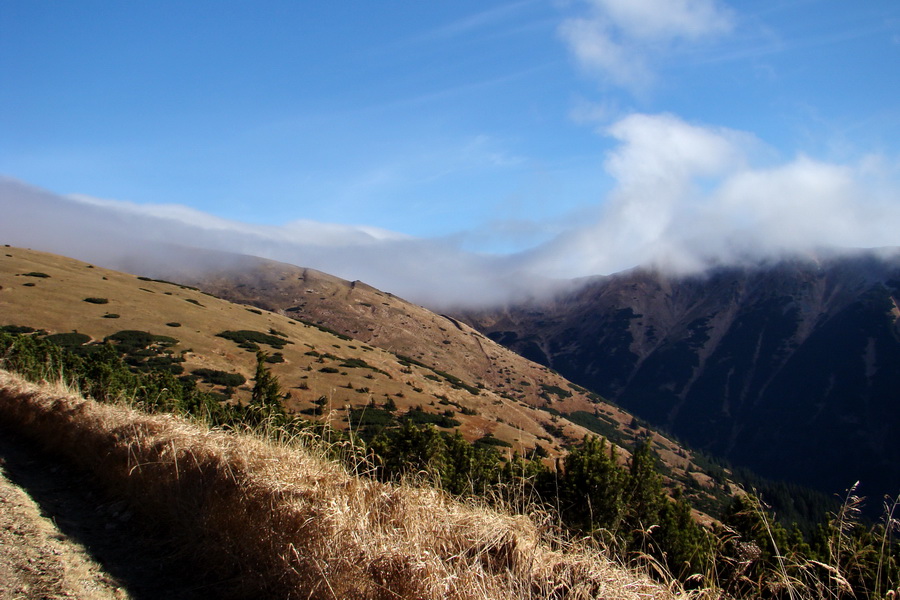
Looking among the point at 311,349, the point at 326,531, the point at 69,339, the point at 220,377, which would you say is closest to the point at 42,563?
the point at 326,531

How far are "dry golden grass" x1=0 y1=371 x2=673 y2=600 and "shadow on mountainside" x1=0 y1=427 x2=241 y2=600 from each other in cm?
16

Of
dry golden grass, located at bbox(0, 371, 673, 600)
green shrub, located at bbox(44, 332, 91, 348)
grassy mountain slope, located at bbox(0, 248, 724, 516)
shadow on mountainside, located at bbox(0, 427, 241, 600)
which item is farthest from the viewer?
grassy mountain slope, located at bbox(0, 248, 724, 516)

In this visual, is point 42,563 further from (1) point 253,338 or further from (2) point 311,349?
(2) point 311,349

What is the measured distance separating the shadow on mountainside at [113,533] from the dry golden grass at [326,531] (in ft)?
0.53

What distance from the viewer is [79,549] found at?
4.98 m

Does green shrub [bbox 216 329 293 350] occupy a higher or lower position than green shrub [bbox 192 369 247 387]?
higher

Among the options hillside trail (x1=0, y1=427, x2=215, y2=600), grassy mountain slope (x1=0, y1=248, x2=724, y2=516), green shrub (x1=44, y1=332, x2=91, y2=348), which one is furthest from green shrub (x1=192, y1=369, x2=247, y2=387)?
hillside trail (x1=0, y1=427, x2=215, y2=600)

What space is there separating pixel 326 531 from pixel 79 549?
8.75ft

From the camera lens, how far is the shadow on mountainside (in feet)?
14.7

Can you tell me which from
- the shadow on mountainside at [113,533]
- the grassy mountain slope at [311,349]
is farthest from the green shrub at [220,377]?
the shadow on mountainside at [113,533]

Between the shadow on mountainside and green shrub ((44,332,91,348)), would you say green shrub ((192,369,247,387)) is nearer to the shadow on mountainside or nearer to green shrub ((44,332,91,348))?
green shrub ((44,332,91,348))

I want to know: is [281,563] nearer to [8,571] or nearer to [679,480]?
[8,571]

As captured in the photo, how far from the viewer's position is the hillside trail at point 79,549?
4.27m

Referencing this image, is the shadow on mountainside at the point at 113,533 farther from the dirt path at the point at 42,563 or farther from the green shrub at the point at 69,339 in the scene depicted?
the green shrub at the point at 69,339
